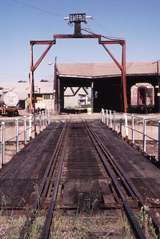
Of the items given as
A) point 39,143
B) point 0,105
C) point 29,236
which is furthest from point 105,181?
point 0,105

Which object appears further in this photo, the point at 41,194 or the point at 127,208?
the point at 41,194

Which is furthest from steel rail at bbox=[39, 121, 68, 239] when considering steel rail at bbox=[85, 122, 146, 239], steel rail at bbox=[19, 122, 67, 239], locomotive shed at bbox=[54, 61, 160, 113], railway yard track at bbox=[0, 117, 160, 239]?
locomotive shed at bbox=[54, 61, 160, 113]

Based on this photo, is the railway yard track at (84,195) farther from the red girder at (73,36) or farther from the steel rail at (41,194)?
the red girder at (73,36)

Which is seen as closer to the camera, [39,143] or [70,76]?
[39,143]

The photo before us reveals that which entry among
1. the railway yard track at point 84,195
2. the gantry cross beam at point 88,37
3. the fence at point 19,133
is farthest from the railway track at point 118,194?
the gantry cross beam at point 88,37

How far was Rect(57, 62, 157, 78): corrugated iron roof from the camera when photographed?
60469 mm

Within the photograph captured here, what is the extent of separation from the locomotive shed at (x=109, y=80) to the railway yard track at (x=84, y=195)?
44.0 m

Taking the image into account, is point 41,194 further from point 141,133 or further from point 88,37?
point 88,37

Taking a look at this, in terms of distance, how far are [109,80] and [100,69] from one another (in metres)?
2.21

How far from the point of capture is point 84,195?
8.98 meters

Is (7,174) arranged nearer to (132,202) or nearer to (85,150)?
(132,202)

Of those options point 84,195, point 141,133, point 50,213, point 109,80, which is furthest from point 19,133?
point 109,80

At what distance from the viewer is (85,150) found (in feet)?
58.0

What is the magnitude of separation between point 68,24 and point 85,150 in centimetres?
1767
